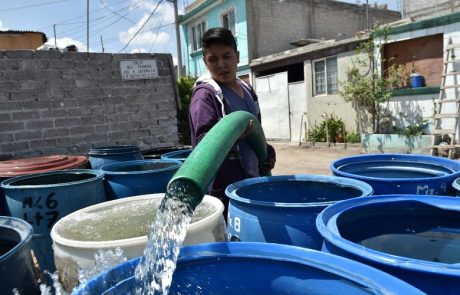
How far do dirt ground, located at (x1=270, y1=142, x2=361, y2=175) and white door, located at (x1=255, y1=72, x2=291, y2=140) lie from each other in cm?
107

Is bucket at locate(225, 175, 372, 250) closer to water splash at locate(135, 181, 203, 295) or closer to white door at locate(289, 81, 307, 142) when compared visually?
water splash at locate(135, 181, 203, 295)

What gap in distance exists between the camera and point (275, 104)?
1388 centimetres

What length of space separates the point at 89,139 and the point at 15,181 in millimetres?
2790

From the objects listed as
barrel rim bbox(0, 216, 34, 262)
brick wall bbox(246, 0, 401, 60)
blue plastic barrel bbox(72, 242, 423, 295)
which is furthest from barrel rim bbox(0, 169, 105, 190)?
brick wall bbox(246, 0, 401, 60)

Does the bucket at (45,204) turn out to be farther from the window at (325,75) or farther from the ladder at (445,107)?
the window at (325,75)

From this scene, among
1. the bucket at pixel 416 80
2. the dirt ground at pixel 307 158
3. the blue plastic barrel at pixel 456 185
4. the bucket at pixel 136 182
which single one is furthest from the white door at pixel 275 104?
the blue plastic barrel at pixel 456 185

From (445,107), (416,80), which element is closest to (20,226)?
(445,107)

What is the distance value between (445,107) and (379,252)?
9331 mm

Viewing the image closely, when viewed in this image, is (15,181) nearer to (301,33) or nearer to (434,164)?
(434,164)

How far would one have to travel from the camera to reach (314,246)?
1.39 m

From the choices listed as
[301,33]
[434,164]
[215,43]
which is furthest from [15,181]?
[301,33]

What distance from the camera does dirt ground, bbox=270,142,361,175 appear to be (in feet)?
28.2

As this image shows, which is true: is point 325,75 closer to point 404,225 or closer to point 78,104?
point 78,104

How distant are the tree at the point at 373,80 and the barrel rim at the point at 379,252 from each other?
9.01 meters
